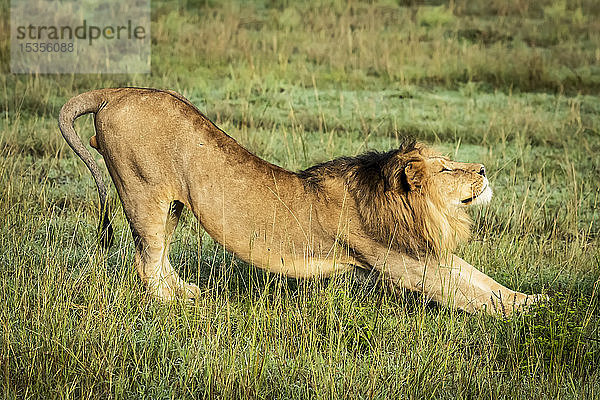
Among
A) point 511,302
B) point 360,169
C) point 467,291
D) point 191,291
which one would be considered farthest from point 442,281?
point 191,291

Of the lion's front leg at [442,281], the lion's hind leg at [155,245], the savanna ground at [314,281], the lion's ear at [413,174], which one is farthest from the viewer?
the lion's hind leg at [155,245]

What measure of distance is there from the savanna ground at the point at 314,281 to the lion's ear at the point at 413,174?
1.92ft

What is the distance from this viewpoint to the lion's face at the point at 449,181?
386 centimetres

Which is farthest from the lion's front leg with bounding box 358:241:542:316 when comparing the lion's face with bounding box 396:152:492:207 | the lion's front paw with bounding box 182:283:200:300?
the lion's front paw with bounding box 182:283:200:300

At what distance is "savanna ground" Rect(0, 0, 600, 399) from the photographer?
11.3 feet

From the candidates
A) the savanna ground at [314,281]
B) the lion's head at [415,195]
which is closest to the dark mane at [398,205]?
the lion's head at [415,195]

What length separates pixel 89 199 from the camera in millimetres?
5918

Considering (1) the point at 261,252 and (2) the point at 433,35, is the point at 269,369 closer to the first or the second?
(1) the point at 261,252

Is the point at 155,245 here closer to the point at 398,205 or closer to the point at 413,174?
the point at 398,205

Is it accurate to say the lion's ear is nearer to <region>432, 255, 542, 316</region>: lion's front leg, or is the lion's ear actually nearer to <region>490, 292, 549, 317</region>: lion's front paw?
<region>432, 255, 542, 316</region>: lion's front leg

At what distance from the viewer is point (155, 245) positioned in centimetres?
419

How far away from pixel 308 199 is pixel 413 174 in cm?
52

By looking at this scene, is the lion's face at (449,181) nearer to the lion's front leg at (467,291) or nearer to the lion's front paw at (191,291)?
the lion's front leg at (467,291)

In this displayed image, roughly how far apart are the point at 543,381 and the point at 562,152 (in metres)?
4.96
